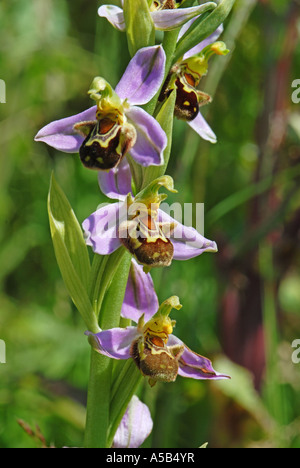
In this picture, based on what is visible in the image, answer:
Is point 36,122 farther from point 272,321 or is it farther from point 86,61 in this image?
point 272,321

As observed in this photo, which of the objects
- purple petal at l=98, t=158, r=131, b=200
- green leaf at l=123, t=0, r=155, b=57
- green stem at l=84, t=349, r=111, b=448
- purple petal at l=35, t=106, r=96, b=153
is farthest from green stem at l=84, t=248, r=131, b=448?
green leaf at l=123, t=0, r=155, b=57

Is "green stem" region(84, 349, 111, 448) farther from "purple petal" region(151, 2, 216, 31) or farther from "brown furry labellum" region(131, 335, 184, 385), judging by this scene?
"purple petal" region(151, 2, 216, 31)

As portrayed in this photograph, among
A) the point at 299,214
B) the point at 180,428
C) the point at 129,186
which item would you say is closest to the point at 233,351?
the point at 180,428

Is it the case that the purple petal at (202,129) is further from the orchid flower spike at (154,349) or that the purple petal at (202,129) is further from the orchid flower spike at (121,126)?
the orchid flower spike at (154,349)

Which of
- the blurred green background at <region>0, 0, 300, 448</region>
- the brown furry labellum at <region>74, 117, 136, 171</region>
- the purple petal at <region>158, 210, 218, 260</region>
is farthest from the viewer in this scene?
the blurred green background at <region>0, 0, 300, 448</region>

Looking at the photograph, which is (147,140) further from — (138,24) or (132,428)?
(132,428)

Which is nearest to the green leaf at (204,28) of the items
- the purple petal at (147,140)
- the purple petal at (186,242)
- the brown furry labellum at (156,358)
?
the purple petal at (147,140)
